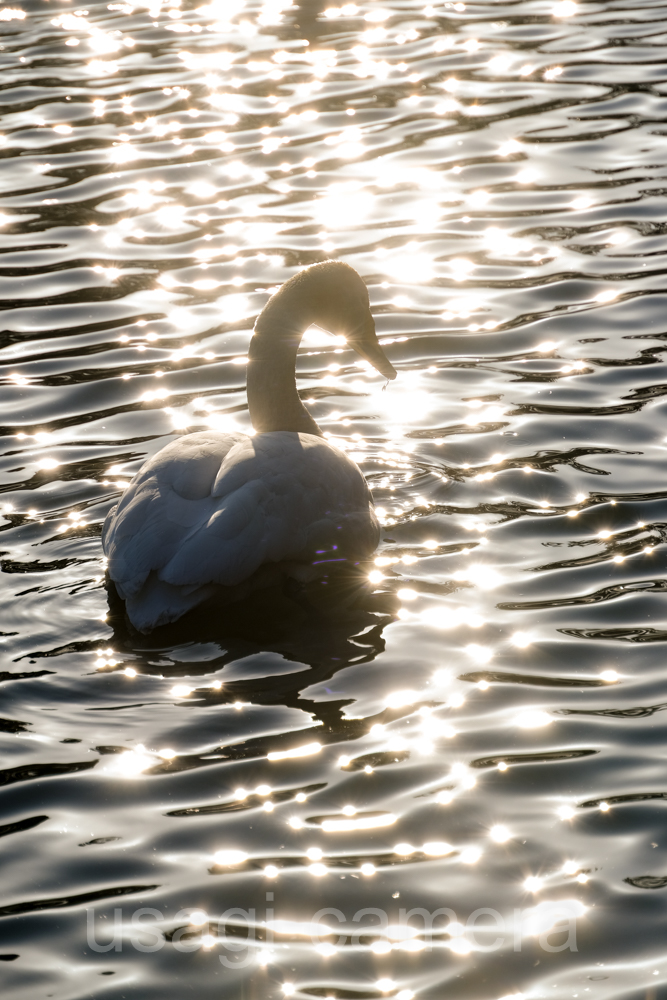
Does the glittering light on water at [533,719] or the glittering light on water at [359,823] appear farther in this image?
the glittering light on water at [533,719]

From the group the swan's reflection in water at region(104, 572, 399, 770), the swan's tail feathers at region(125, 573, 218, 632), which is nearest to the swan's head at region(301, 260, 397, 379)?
the swan's reflection in water at region(104, 572, 399, 770)

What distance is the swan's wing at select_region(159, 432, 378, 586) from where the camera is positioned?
523 cm

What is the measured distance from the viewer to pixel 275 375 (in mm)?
6516

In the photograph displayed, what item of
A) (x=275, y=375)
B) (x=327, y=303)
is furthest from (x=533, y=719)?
(x=327, y=303)

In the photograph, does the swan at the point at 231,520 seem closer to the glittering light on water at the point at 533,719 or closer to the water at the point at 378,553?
the water at the point at 378,553

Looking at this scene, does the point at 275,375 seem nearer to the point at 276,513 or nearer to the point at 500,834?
the point at 276,513

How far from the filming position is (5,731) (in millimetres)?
4824

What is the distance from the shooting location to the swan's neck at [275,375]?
21.4 ft

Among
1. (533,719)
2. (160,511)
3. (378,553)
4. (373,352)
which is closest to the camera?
(533,719)

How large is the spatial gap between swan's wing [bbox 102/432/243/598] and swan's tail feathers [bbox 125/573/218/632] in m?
0.06

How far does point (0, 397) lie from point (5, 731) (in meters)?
3.70

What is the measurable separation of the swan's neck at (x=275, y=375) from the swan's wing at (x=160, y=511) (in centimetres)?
66

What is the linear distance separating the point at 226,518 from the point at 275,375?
141 cm

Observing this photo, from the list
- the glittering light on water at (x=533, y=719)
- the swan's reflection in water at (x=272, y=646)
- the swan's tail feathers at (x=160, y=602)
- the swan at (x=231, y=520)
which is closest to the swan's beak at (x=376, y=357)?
the swan at (x=231, y=520)
